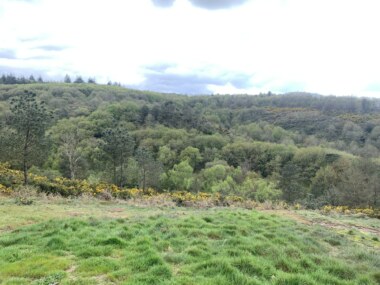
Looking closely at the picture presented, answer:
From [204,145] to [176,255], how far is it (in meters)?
94.5

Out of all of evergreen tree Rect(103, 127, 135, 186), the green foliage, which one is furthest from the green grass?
the green foliage

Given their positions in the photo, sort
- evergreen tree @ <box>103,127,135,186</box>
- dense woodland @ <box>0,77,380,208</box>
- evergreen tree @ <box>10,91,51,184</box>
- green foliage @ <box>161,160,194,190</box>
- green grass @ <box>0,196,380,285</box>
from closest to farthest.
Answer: green grass @ <box>0,196,380,285</box>
evergreen tree @ <box>10,91,51,184</box>
dense woodland @ <box>0,77,380,208</box>
evergreen tree @ <box>103,127,135,186</box>
green foliage @ <box>161,160,194,190</box>

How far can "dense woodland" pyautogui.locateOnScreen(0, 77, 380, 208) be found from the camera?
39.1 meters

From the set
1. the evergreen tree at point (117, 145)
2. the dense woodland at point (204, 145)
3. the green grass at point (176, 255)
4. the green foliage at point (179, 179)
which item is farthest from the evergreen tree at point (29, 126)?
the green foliage at point (179, 179)

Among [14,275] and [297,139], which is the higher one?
[14,275]

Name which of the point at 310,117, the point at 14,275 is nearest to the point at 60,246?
the point at 14,275

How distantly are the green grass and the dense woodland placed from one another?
18.1 metres

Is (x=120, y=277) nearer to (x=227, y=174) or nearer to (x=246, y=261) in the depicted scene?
(x=246, y=261)

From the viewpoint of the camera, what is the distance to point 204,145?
4016 inches

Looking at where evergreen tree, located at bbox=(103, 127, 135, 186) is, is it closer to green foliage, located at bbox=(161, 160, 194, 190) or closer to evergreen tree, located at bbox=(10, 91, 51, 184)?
evergreen tree, located at bbox=(10, 91, 51, 184)

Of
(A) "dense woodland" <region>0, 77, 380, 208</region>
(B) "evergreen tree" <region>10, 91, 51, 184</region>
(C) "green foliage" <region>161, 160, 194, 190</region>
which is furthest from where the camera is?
(C) "green foliage" <region>161, 160, 194, 190</region>

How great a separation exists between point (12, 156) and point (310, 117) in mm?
130164

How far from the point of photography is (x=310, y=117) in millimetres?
145625

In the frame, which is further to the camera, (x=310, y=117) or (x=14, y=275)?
(x=310, y=117)
